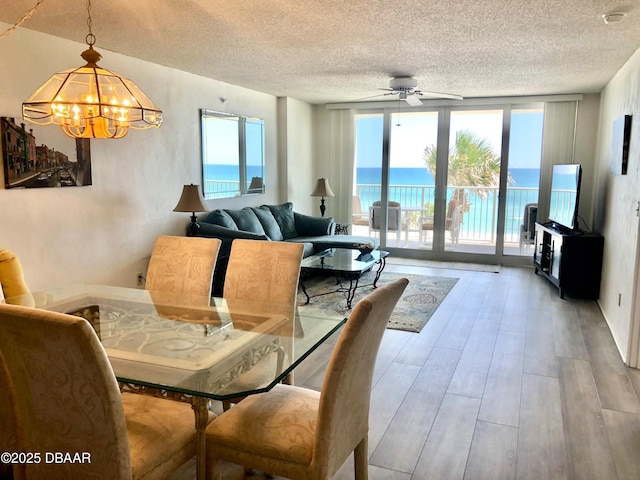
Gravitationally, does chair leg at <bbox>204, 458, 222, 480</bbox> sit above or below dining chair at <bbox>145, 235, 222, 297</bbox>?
below

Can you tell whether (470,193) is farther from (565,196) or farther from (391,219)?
(565,196)

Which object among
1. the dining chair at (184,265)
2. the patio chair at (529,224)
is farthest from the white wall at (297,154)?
the dining chair at (184,265)

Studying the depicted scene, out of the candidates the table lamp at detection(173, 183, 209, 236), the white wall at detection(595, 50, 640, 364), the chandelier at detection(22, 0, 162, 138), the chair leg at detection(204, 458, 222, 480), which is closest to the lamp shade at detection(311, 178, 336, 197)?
the table lamp at detection(173, 183, 209, 236)

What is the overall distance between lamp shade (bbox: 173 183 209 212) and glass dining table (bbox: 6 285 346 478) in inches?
67.3

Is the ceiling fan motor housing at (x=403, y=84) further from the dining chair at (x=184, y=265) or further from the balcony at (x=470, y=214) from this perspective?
the dining chair at (x=184, y=265)

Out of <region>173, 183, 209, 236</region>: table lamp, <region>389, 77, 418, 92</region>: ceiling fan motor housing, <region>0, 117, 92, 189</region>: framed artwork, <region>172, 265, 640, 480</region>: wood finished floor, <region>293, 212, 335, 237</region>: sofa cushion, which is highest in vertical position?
<region>389, 77, 418, 92</region>: ceiling fan motor housing

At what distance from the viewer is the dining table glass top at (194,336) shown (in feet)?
5.96

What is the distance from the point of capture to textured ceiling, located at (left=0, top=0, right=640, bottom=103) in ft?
9.70

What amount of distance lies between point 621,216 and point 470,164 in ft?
10.6

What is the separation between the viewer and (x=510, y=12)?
3035 millimetres

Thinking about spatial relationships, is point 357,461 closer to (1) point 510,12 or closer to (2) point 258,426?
(2) point 258,426

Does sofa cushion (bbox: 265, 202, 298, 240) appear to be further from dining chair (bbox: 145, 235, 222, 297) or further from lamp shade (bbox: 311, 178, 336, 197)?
dining chair (bbox: 145, 235, 222, 297)

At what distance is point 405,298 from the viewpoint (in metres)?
5.20

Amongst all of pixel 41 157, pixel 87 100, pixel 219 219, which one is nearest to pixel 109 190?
pixel 41 157
